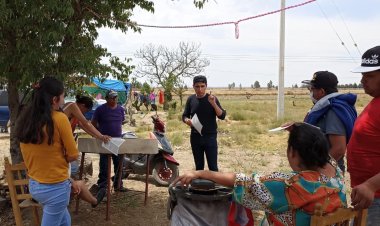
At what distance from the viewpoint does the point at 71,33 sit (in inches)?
187

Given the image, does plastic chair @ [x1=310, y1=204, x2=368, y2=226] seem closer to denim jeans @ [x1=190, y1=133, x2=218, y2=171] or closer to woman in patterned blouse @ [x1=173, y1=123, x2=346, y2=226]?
woman in patterned blouse @ [x1=173, y1=123, x2=346, y2=226]

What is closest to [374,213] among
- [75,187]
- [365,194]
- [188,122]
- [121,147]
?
[365,194]

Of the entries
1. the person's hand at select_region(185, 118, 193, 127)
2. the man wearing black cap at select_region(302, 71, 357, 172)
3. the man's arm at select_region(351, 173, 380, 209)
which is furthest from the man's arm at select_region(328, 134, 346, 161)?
the person's hand at select_region(185, 118, 193, 127)

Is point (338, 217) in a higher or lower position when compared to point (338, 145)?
lower

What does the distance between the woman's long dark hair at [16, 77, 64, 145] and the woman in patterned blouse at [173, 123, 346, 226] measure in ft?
5.16

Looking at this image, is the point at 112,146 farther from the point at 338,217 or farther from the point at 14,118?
the point at 338,217

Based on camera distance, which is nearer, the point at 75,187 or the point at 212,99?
the point at 75,187

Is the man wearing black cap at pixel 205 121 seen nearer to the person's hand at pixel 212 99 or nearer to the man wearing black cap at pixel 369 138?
the person's hand at pixel 212 99

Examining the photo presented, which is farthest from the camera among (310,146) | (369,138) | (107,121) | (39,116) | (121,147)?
(107,121)

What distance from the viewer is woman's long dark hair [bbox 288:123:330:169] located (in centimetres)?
227

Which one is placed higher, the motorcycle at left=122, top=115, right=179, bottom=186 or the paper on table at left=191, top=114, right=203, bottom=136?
the paper on table at left=191, top=114, right=203, bottom=136

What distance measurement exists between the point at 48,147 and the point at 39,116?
0.25m

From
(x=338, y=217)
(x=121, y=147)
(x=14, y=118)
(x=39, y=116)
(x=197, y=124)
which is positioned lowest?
(x=121, y=147)

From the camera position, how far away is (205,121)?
19.2 ft
